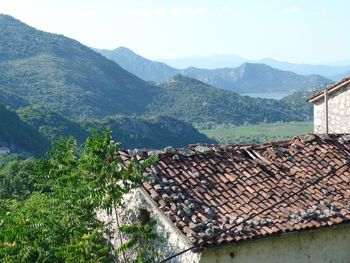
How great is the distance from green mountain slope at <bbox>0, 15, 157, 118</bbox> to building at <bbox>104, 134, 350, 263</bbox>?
85426 mm

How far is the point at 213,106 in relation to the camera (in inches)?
4875

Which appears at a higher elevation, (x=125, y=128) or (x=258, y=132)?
(x=125, y=128)

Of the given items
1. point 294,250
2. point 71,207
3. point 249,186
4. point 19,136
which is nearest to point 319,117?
point 249,186

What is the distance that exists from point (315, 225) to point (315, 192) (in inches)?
43.5

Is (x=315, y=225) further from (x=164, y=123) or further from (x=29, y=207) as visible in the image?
(x=164, y=123)

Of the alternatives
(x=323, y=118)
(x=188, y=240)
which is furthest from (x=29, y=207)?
(x=323, y=118)

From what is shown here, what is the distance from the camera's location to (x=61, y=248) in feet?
27.0

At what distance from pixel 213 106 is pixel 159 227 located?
116m

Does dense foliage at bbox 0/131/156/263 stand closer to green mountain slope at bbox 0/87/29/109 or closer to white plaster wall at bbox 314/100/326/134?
white plaster wall at bbox 314/100/326/134

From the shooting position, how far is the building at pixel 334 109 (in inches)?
563

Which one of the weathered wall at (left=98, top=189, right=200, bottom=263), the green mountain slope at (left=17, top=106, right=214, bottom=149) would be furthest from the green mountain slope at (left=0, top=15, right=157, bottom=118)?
the weathered wall at (left=98, top=189, right=200, bottom=263)

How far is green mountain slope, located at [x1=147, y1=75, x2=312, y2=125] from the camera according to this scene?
120 meters

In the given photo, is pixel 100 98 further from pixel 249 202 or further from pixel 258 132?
pixel 249 202

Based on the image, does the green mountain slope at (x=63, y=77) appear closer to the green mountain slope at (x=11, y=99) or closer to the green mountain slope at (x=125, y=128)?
the green mountain slope at (x=11, y=99)
